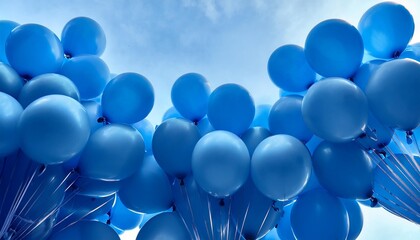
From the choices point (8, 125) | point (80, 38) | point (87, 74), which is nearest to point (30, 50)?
point (87, 74)

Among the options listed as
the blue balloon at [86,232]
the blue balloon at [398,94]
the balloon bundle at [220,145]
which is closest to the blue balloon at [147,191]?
the balloon bundle at [220,145]

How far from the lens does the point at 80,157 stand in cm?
215

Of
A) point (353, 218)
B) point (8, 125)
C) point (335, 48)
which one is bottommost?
point (353, 218)

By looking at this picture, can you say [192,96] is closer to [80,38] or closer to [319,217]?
[80,38]

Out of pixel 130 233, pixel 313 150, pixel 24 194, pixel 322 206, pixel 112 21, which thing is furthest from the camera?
pixel 112 21

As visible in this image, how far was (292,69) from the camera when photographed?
245 cm

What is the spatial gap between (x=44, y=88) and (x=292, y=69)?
1.41 metres

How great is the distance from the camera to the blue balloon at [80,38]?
272 cm

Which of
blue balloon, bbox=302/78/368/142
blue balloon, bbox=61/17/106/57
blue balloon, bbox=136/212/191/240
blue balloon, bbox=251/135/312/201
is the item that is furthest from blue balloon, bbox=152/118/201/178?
blue balloon, bbox=61/17/106/57

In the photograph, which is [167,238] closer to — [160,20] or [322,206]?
[322,206]

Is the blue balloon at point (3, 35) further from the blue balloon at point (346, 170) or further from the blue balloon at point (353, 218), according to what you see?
→ the blue balloon at point (353, 218)

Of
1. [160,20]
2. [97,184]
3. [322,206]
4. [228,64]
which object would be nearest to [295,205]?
[322,206]

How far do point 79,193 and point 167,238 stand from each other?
21.8 inches

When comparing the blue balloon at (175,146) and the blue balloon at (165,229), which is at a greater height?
the blue balloon at (175,146)
